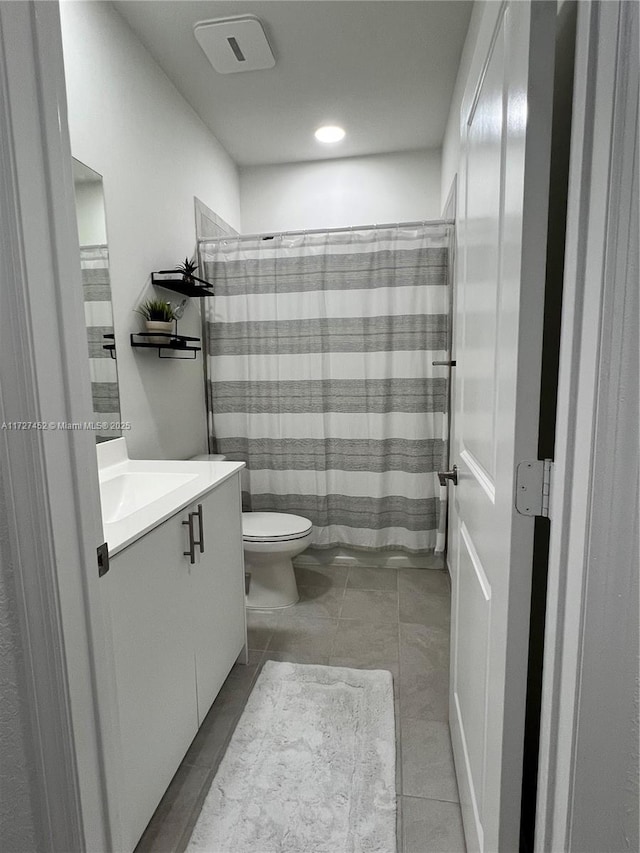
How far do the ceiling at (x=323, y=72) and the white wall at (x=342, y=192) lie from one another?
11 cm

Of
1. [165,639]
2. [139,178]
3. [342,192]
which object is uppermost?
[342,192]

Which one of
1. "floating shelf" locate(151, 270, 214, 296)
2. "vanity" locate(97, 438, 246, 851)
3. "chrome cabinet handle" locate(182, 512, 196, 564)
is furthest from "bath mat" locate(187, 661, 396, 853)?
"floating shelf" locate(151, 270, 214, 296)

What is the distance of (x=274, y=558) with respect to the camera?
233 centimetres

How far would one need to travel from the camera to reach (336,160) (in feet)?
10.8

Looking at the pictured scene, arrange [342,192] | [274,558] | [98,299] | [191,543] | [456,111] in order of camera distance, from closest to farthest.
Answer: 1. [191,543]
2. [98,299]
3. [274,558]
4. [456,111]
5. [342,192]

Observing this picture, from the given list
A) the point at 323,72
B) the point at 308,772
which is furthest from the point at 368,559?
the point at 323,72

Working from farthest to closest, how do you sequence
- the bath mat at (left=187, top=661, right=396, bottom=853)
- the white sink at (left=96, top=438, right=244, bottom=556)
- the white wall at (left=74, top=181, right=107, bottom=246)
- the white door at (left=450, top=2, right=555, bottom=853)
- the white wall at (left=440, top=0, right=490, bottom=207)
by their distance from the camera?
the white wall at (left=440, top=0, right=490, bottom=207)
the white wall at (left=74, top=181, right=107, bottom=246)
the white sink at (left=96, top=438, right=244, bottom=556)
the bath mat at (left=187, top=661, right=396, bottom=853)
the white door at (left=450, top=2, right=555, bottom=853)

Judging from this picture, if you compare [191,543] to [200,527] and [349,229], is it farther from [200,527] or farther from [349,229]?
[349,229]

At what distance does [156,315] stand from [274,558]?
1279 millimetres

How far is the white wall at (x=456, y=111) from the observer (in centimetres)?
187

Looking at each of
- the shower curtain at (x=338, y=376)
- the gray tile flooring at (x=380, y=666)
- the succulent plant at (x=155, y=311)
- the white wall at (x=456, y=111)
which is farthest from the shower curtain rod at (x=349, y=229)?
the gray tile flooring at (x=380, y=666)

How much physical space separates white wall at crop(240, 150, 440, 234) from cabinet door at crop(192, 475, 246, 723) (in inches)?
91.6

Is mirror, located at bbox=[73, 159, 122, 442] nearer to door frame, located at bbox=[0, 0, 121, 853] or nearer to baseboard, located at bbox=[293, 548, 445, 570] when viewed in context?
door frame, located at bbox=[0, 0, 121, 853]

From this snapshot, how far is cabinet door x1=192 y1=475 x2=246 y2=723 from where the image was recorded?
1514 millimetres
